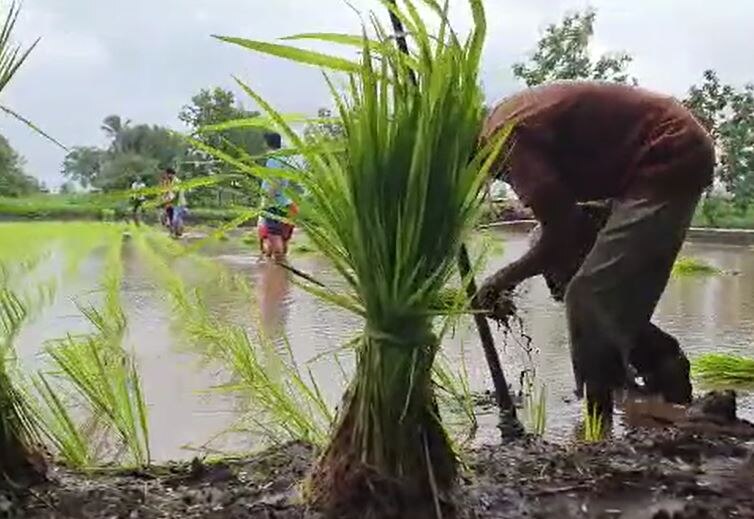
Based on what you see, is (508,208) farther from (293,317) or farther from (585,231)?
(293,317)

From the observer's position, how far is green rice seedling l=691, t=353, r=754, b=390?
3.77 metres

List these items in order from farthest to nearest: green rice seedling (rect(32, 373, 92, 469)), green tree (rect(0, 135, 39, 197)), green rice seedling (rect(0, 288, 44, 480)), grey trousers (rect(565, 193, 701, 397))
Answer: grey trousers (rect(565, 193, 701, 397))
green rice seedling (rect(32, 373, 92, 469))
green tree (rect(0, 135, 39, 197))
green rice seedling (rect(0, 288, 44, 480))

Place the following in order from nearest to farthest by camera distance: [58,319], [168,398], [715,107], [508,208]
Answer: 1. [508,208]
2. [168,398]
3. [58,319]
4. [715,107]

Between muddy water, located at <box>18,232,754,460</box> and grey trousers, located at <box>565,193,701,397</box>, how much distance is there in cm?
20

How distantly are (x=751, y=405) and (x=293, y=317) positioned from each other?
1887 millimetres

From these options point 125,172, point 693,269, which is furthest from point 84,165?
point 693,269

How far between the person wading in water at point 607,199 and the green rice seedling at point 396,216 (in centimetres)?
114

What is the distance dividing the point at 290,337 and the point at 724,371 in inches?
59.5

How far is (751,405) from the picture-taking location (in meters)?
3.52

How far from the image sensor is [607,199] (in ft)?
9.76

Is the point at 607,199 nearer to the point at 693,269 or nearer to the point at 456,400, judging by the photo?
the point at 456,400

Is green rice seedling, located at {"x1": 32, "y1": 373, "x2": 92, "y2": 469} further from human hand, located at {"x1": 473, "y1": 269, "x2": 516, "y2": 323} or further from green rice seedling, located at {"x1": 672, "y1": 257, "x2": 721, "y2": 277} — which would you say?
green rice seedling, located at {"x1": 672, "y1": 257, "x2": 721, "y2": 277}

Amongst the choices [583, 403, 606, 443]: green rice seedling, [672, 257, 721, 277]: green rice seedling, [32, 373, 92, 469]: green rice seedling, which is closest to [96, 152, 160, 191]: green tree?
[32, 373, 92, 469]: green rice seedling

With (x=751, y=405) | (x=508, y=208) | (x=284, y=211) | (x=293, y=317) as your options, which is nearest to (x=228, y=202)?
(x=284, y=211)
